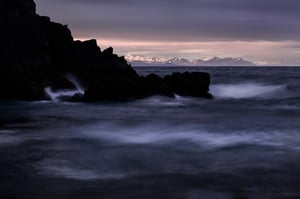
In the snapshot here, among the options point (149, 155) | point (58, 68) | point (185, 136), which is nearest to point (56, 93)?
point (58, 68)

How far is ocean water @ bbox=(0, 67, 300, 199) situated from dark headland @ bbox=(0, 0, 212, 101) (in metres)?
7.26

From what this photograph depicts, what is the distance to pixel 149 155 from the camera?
505 inches

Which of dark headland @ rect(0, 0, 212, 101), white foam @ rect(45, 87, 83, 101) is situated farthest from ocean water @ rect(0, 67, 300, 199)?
white foam @ rect(45, 87, 83, 101)

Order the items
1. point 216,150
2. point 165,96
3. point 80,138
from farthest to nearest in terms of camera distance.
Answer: point 165,96 < point 80,138 < point 216,150

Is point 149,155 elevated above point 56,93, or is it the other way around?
point 56,93

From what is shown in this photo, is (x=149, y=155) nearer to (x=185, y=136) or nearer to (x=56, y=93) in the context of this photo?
(x=185, y=136)

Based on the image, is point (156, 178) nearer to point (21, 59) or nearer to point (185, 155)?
point (185, 155)

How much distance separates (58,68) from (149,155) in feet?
81.8

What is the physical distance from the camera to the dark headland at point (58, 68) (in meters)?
31.3

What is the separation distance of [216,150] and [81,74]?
80.3 feet

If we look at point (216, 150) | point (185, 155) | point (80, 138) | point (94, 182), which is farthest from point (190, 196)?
point (80, 138)

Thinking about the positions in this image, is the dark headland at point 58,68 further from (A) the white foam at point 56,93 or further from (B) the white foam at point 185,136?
(B) the white foam at point 185,136

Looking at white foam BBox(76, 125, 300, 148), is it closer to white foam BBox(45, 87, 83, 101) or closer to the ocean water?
the ocean water

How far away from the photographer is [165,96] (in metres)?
32.6
